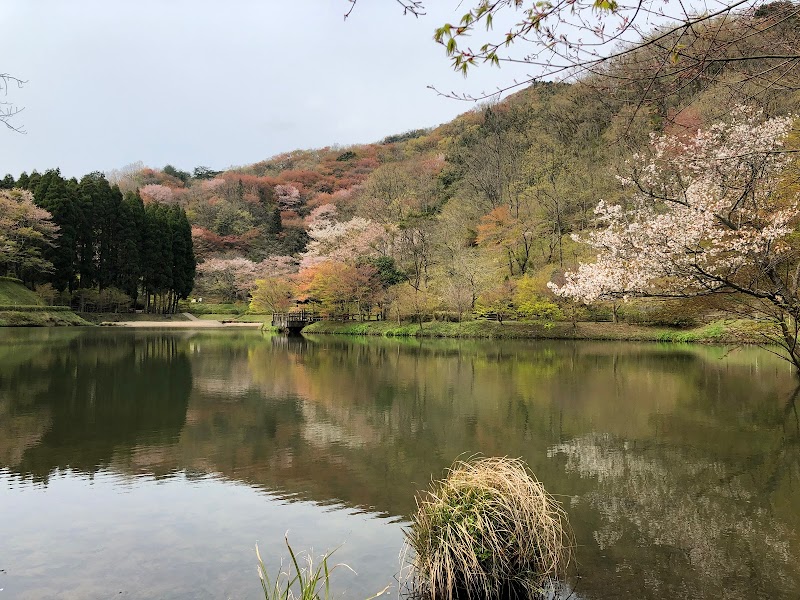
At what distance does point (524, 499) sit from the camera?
13.5ft

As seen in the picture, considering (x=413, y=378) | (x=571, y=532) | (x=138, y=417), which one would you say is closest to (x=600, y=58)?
(x=571, y=532)

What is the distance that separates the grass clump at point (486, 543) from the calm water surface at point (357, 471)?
398 millimetres

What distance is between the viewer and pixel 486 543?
4008 millimetres

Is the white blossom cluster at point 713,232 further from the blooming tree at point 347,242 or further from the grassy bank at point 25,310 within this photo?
the grassy bank at point 25,310

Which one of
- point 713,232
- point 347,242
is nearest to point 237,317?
point 347,242

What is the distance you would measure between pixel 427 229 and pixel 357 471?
33335 mm

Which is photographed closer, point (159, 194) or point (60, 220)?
point (60, 220)

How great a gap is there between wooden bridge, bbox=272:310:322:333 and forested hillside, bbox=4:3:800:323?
95cm

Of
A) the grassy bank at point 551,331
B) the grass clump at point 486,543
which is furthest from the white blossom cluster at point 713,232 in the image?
the grassy bank at point 551,331

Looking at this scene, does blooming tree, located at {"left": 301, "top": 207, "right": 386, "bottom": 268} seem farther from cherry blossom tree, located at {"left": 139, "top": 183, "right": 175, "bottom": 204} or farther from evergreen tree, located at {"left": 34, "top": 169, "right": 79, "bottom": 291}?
cherry blossom tree, located at {"left": 139, "top": 183, "right": 175, "bottom": 204}

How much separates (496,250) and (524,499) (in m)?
34.5

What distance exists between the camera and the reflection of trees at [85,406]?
25.3 feet

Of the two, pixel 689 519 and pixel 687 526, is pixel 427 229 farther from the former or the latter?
pixel 687 526

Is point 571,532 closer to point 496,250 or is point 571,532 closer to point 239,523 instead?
point 239,523
